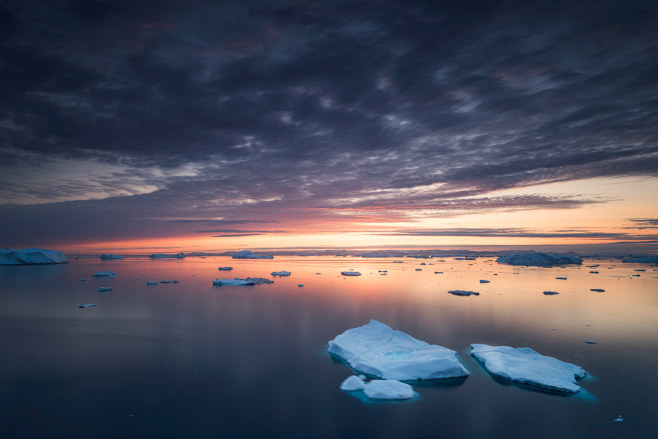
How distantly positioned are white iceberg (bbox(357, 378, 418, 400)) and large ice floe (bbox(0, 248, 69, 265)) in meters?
60.3

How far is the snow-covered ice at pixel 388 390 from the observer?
664 centimetres

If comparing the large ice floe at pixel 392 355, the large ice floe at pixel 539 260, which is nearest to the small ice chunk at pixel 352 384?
the large ice floe at pixel 392 355

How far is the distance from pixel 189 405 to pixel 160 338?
5811mm

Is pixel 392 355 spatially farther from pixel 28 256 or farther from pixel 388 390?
pixel 28 256

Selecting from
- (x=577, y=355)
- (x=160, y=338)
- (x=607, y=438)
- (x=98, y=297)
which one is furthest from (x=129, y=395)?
(x=98, y=297)

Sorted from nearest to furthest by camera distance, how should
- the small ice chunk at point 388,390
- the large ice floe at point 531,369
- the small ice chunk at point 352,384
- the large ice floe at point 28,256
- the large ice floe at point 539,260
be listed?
1. the small ice chunk at point 388,390
2. the small ice chunk at point 352,384
3. the large ice floe at point 531,369
4. the large ice floe at point 28,256
5. the large ice floe at point 539,260

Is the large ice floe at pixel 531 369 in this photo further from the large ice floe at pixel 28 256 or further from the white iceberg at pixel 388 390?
the large ice floe at pixel 28 256

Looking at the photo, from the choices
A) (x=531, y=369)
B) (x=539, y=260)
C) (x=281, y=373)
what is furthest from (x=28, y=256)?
(x=539, y=260)

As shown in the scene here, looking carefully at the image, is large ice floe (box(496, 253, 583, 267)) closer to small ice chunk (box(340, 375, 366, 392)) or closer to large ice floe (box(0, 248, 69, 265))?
small ice chunk (box(340, 375, 366, 392))

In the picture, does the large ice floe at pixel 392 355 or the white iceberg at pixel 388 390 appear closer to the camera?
the white iceberg at pixel 388 390

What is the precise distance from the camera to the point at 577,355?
9539 millimetres

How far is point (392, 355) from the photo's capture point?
8.79 meters

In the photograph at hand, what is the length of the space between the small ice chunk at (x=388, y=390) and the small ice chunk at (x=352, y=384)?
148 mm

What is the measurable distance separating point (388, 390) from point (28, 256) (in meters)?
62.5
